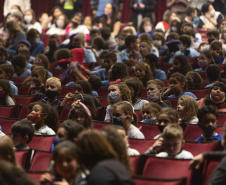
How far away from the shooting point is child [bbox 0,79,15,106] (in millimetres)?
5926

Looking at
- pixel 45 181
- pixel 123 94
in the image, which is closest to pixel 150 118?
pixel 123 94

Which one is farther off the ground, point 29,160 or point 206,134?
point 206,134

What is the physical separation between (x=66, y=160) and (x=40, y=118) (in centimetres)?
192

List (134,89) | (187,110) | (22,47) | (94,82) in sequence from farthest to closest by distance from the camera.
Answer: (22,47) < (94,82) < (134,89) < (187,110)

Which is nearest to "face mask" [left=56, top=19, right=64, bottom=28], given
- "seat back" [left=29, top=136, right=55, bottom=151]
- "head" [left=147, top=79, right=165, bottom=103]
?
"head" [left=147, top=79, right=165, bottom=103]

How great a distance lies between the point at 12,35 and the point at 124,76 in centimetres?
331

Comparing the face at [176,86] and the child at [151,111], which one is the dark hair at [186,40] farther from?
the child at [151,111]

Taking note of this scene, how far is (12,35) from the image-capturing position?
9266 millimetres

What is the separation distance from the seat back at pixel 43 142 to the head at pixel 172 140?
1.08m

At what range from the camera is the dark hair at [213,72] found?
6.35 m

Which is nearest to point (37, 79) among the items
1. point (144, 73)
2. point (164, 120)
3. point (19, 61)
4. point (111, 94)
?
point (19, 61)

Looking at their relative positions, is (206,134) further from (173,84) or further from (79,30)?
(79,30)

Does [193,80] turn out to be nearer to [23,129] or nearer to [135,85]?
[135,85]

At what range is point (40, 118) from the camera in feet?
16.4
